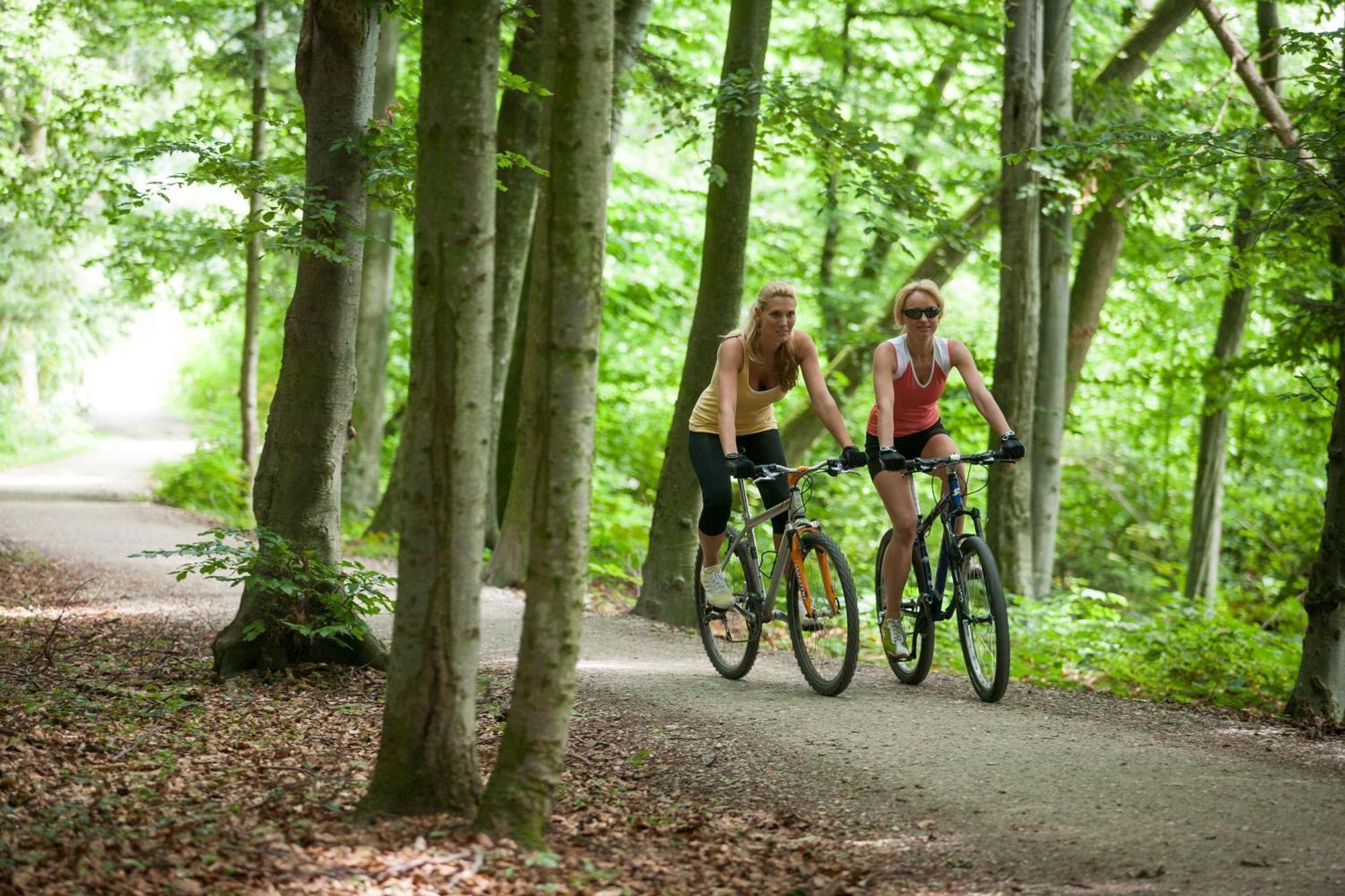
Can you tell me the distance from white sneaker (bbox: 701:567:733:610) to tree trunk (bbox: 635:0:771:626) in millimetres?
2600

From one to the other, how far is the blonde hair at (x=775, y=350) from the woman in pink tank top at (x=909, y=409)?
48 centimetres

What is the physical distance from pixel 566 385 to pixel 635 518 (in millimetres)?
12315

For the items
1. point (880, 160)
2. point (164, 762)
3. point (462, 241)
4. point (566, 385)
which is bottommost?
point (164, 762)

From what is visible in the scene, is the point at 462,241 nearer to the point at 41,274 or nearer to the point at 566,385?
the point at 566,385

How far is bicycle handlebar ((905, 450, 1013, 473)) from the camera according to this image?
6668mm

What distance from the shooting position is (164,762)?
17.1ft

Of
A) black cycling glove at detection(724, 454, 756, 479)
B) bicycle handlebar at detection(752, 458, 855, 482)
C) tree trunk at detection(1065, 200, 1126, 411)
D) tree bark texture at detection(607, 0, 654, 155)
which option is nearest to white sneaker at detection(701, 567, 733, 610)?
bicycle handlebar at detection(752, 458, 855, 482)

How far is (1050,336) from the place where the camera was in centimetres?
1373

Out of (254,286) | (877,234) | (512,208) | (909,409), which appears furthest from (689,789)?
(254,286)

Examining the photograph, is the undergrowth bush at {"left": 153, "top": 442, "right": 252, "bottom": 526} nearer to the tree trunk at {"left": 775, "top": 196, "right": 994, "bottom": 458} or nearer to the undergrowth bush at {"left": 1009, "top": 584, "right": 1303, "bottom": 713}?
the tree trunk at {"left": 775, "top": 196, "right": 994, "bottom": 458}

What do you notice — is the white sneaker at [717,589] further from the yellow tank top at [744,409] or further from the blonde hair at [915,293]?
the blonde hair at [915,293]

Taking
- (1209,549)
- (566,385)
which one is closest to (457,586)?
(566,385)

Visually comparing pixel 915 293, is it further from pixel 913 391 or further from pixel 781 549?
pixel 781 549

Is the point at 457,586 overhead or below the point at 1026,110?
below
